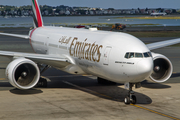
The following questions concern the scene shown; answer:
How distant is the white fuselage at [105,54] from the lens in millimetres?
16250

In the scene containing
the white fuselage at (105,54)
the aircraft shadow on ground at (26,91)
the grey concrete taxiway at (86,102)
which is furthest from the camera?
the aircraft shadow on ground at (26,91)

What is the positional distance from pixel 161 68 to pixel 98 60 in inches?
231

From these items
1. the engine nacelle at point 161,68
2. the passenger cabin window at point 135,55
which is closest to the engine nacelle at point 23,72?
the passenger cabin window at point 135,55

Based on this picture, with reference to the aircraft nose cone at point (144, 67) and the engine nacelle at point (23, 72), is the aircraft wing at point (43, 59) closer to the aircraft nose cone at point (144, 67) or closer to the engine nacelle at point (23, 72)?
the engine nacelle at point (23, 72)

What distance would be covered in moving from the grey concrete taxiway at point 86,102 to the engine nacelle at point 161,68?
3.30ft

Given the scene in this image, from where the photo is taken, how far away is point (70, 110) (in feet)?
54.8

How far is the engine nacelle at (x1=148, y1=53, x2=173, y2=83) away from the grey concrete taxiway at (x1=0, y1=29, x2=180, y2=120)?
1007 mm

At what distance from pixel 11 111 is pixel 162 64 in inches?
428

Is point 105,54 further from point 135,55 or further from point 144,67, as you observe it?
point 144,67

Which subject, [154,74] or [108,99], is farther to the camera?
[154,74]

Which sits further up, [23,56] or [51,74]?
[23,56]

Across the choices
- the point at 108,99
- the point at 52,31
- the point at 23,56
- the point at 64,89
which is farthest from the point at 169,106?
the point at 52,31

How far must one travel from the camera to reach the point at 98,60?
18094 millimetres

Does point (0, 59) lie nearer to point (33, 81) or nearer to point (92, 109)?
point (33, 81)
